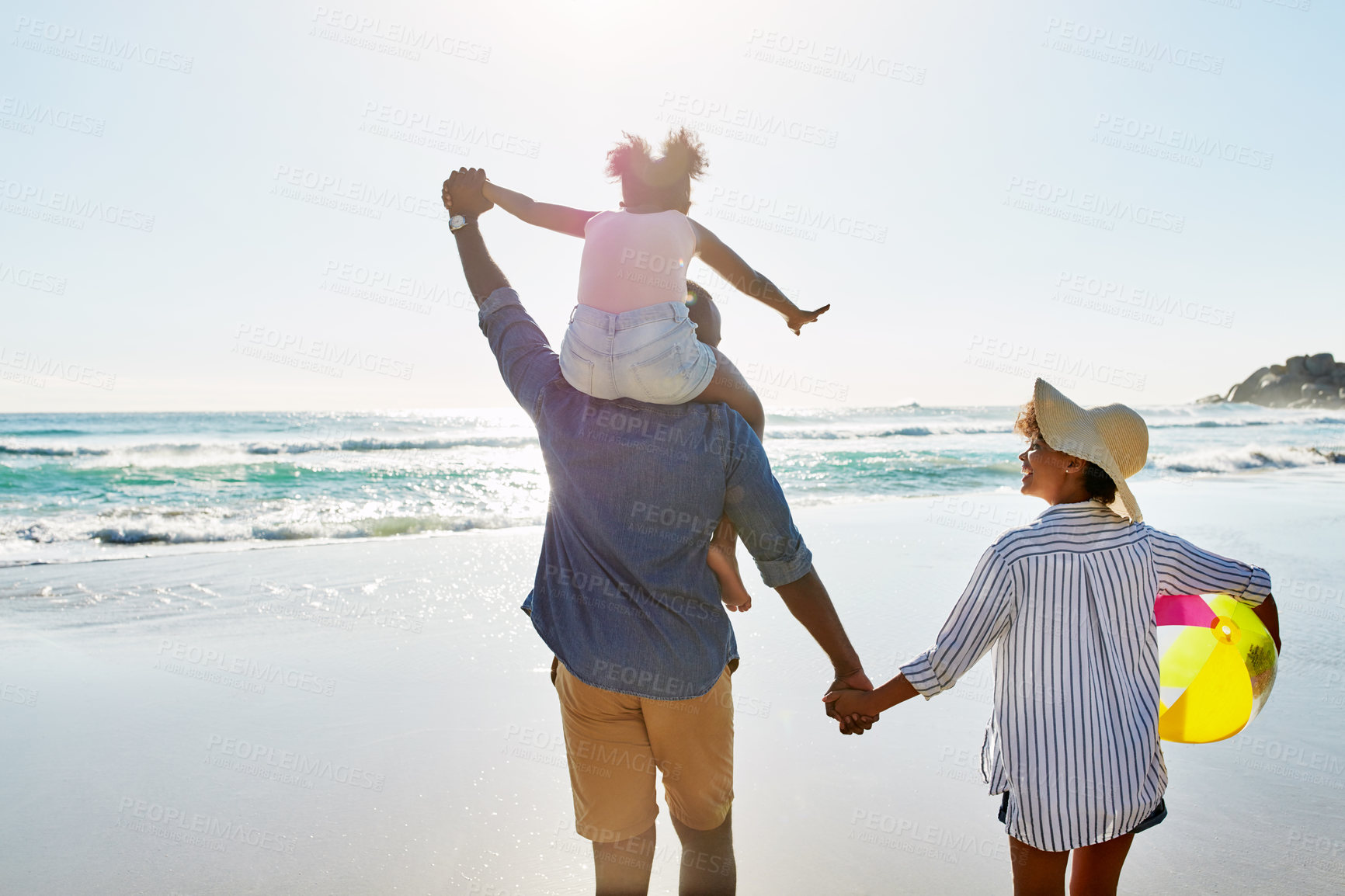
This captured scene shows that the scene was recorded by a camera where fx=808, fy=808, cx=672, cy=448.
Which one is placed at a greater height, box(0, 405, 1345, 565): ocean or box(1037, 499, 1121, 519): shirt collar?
box(1037, 499, 1121, 519): shirt collar

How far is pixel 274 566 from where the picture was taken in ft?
23.0

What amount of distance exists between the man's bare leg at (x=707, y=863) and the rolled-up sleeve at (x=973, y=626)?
1.82 feet

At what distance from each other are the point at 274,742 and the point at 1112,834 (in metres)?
3.26

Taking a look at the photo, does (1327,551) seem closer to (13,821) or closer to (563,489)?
(563,489)

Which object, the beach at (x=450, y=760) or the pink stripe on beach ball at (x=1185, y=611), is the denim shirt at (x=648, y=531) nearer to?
the pink stripe on beach ball at (x=1185, y=611)

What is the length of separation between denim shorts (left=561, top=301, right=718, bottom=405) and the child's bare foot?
0.37m

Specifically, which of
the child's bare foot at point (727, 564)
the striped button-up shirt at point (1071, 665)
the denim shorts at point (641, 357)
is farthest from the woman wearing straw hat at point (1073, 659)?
the denim shorts at point (641, 357)

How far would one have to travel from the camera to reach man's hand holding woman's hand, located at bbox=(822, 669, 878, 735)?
1.90m

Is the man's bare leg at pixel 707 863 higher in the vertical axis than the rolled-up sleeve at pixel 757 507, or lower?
lower

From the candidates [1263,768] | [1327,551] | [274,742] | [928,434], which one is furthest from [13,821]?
[928,434]

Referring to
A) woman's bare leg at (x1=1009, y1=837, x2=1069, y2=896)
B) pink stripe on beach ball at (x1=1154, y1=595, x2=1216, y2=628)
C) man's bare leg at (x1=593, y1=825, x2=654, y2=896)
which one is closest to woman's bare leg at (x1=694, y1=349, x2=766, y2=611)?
man's bare leg at (x1=593, y1=825, x2=654, y2=896)

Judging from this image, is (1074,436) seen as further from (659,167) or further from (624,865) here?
(624,865)

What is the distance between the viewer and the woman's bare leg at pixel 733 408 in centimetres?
167

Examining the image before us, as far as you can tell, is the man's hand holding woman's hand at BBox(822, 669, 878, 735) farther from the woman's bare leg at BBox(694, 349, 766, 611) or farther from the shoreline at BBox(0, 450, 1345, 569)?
the shoreline at BBox(0, 450, 1345, 569)
